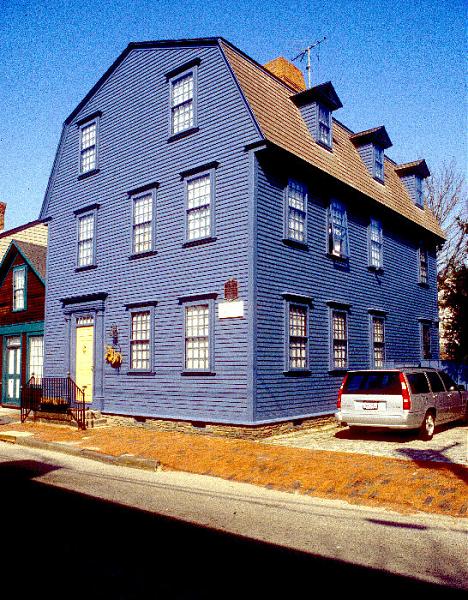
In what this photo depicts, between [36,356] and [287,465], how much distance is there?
14.4m

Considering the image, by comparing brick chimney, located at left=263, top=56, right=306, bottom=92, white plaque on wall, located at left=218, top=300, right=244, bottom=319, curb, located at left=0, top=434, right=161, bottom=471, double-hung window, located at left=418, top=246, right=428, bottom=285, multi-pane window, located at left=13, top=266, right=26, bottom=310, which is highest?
brick chimney, located at left=263, top=56, right=306, bottom=92

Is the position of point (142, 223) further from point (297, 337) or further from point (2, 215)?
point (2, 215)

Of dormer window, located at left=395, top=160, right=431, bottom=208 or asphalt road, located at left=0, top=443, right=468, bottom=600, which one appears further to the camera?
dormer window, located at left=395, top=160, right=431, bottom=208

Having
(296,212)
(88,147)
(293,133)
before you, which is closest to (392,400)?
(296,212)

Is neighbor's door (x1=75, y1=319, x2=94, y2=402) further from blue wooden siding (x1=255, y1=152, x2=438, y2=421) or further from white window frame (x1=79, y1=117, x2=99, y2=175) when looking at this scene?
blue wooden siding (x1=255, y1=152, x2=438, y2=421)

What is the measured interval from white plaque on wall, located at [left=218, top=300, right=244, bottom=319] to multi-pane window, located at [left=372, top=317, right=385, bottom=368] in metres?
7.39

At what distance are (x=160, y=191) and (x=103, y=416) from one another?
7303 mm

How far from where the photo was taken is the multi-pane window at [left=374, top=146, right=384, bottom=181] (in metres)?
20.8

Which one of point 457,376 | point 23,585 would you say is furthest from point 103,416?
point 457,376

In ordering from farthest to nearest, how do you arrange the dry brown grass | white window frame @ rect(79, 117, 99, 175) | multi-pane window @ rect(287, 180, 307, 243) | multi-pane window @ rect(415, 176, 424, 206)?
multi-pane window @ rect(415, 176, 424, 206) → white window frame @ rect(79, 117, 99, 175) → multi-pane window @ rect(287, 180, 307, 243) → the dry brown grass

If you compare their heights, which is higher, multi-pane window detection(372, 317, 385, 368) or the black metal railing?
multi-pane window detection(372, 317, 385, 368)

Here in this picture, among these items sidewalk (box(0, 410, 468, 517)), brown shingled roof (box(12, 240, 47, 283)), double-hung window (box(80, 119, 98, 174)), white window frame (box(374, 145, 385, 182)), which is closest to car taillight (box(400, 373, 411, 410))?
sidewalk (box(0, 410, 468, 517))

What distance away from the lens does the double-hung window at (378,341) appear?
19.0 m

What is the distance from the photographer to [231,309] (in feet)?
44.7
